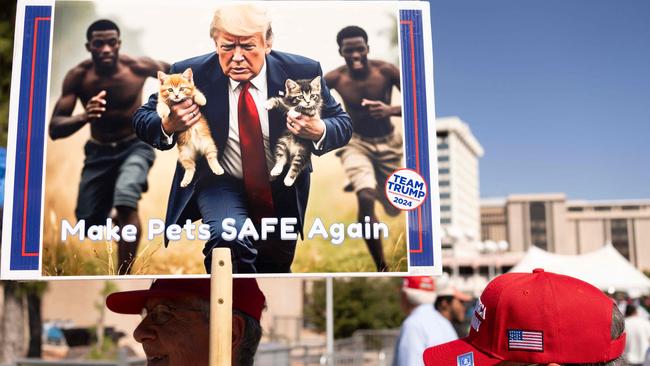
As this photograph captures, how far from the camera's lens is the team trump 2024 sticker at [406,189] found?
6.86ft

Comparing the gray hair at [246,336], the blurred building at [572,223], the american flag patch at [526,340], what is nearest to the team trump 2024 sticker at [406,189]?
the american flag patch at [526,340]

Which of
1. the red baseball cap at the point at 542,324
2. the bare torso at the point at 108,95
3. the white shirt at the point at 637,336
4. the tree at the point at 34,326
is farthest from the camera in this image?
the tree at the point at 34,326

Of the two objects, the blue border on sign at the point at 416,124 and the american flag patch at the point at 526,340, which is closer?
the american flag patch at the point at 526,340

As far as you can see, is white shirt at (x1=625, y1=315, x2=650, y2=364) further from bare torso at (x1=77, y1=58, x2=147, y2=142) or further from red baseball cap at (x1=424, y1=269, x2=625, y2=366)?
bare torso at (x1=77, y1=58, x2=147, y2=142)

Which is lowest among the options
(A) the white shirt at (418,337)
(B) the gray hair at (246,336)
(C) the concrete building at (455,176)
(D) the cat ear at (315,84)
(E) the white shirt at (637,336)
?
(E) the white shirt at (637,336)

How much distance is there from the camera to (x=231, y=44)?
7.13ft

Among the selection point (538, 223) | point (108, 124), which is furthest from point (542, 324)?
point (538, 223)

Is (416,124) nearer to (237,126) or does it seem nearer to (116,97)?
(237,126)

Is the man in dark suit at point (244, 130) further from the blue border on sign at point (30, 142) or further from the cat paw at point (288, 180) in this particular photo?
the blue border on sign at point (30, 142)

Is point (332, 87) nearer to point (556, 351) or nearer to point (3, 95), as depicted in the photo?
point (556, 351)

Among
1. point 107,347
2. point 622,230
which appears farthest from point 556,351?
point 622,230

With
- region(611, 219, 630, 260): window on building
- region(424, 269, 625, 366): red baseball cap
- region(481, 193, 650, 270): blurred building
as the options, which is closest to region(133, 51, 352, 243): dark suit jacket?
region(424, 269, 625, 366): red baseball cap

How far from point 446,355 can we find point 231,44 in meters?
1.08

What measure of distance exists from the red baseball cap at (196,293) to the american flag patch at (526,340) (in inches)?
37.3
